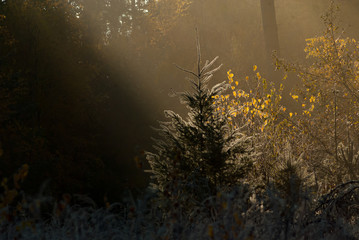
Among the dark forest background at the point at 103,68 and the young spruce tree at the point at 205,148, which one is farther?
the dark forest background at the point at 103,68

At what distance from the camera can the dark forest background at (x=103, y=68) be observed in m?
19.5

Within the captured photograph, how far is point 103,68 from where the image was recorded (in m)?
25.7

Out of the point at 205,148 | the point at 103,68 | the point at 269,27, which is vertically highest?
the point at 103,68

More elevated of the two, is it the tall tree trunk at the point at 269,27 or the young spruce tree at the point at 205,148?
the tall tree trunk at the point at 269,27

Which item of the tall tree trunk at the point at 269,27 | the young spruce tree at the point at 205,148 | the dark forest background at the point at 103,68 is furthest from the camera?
the dark forest background at the point at 103,68

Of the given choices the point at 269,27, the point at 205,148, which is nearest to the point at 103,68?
the point at 269,27

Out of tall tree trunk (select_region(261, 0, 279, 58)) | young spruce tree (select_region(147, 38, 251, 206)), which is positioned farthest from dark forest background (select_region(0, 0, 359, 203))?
young spruce tree (select_region(147, 38, 251, 206))

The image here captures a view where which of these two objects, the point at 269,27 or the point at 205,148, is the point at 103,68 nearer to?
the point at 269,27

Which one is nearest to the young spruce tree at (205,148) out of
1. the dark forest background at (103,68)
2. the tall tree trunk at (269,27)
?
the dark forest background at (103,68)

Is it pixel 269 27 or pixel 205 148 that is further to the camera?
pixel 269 27

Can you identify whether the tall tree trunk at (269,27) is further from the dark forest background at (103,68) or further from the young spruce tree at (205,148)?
the young spruce tree at (205,148)

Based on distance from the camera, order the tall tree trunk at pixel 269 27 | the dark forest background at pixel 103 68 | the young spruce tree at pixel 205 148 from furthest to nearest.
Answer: the dark forest background at pixel 103 68
the tall tree trunk at pixel 269 27
the young spruce tree at pixel 205 148

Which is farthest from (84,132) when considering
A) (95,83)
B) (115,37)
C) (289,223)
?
(289,223)

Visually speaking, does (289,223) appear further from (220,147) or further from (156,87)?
(156,87)
